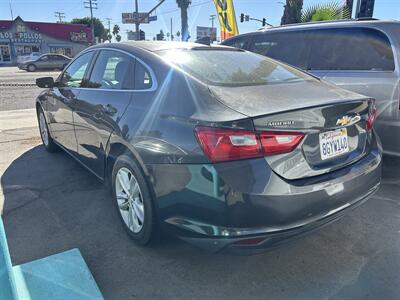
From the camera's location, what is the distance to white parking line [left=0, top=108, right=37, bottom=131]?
23.3 ft

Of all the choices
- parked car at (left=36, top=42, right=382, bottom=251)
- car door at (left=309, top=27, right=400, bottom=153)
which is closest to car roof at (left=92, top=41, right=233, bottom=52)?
parked car at (left=36, top=42, right=382, bottom=251)

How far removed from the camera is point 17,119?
7930 millimetres

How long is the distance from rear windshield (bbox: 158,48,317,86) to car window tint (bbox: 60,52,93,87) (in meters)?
1.41

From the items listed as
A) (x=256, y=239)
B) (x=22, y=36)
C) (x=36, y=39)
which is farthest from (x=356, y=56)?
(x=36, y=39)

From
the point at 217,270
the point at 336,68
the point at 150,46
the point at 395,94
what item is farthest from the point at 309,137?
the point at 336,68

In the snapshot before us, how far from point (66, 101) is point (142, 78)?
5.37 ft

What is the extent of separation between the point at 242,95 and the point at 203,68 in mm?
518

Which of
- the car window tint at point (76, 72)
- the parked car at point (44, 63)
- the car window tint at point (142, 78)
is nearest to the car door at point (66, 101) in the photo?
the car window tint at point (76, 72)

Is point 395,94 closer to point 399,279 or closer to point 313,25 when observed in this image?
point 313,25

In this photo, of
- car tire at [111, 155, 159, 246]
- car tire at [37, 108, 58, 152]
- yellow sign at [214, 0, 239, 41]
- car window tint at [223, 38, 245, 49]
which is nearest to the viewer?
car tire at [111, 155, 159, 246]

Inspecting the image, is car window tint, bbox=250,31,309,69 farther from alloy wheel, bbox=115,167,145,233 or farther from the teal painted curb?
the teal painted curb

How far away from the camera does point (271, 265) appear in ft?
8.46

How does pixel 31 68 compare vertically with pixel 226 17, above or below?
below

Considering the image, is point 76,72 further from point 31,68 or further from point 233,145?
point 31,68
